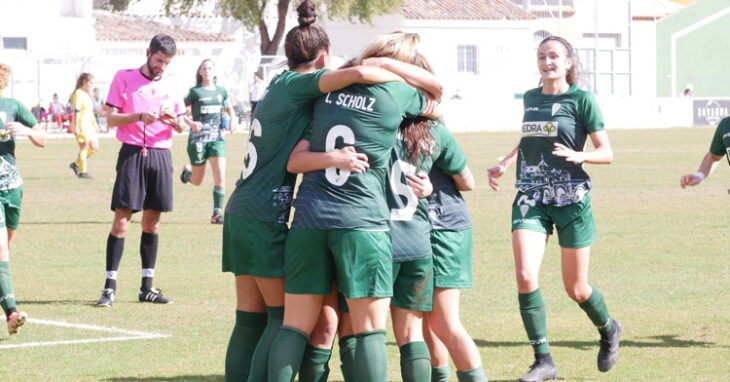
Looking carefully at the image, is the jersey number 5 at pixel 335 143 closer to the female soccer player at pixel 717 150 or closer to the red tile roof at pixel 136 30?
the female soccer player at pixel 717 150

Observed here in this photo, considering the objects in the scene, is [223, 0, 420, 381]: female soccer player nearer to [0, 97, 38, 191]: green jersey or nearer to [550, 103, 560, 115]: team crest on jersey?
[550, 103, 560, 115]: team crest on jersey

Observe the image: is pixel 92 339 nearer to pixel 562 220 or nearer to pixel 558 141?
pixel 562 220

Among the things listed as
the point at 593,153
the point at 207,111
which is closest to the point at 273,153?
the point at 593,153

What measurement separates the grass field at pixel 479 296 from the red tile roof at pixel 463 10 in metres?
51.5

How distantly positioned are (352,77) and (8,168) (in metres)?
4.49

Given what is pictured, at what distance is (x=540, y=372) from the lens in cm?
739

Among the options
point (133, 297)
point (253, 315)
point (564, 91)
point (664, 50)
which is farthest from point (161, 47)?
point (664, 50)

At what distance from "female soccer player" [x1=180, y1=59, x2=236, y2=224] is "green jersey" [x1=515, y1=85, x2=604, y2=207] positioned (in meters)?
9.28

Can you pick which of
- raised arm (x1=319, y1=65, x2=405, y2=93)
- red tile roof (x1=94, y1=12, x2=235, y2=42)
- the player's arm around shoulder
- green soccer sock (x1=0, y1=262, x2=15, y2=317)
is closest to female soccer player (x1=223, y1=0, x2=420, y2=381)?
raised arm (x1=319, y1=65, x2=405, y2=93)

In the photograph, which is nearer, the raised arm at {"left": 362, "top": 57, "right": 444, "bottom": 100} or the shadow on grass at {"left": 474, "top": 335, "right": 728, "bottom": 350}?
the raised arm at {"left": 362, "top": 57, "right": 444, "bottom": 100}

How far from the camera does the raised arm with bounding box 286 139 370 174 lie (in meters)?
5.49

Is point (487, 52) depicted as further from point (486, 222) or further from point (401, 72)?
point (401, 72)

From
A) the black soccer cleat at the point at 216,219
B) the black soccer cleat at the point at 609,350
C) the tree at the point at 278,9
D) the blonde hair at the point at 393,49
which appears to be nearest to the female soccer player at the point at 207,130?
the black soccer cleat at the point at 216,219

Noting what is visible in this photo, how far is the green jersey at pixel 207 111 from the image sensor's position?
17219 millimetres
